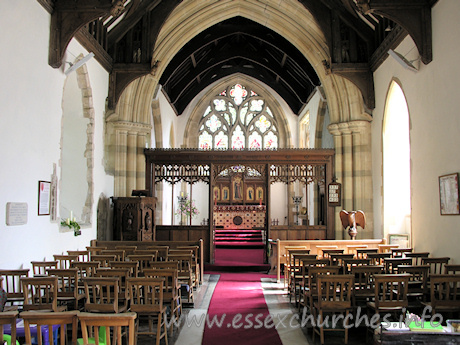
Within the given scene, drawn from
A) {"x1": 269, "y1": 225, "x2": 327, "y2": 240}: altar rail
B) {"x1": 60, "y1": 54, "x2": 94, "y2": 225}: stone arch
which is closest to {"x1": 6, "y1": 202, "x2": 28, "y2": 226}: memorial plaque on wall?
{"x1": 60, "y1": 54, "x2": 94, "y2": 225}: stone arch

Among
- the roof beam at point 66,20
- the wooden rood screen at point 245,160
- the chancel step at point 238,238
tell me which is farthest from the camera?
the chancel step at point 238,238

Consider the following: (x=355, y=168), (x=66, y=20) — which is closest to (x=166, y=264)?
(x=66, y=20)

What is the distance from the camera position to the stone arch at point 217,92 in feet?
64.6

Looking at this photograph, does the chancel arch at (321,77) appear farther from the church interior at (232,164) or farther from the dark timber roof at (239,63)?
the dark timber roof at (239,63)

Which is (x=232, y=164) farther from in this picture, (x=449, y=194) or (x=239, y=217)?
(x=449, y=194)

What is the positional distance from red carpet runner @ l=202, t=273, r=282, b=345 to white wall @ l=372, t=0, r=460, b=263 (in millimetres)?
2949

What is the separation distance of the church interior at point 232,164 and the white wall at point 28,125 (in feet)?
0.10

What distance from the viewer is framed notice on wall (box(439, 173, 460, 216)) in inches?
260

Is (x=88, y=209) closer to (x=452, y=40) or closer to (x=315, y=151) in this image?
(x=315, y=151)

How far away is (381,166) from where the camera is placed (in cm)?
1025

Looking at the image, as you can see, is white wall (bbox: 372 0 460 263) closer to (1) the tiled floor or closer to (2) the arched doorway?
(2) the arched doorway

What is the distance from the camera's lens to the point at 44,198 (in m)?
7.17

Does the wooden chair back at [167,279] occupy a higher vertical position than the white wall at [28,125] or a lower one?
lower

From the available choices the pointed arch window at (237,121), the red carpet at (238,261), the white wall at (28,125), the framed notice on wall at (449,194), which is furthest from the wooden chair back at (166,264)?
the pointed arch window at (237,121)
